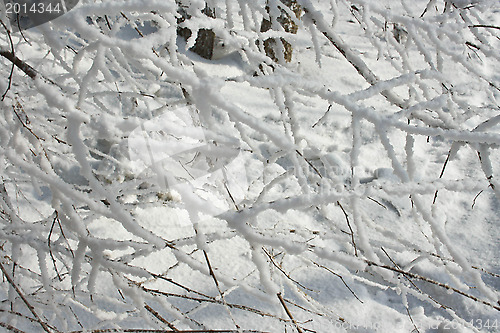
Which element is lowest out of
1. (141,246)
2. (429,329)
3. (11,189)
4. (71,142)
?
(429,329)

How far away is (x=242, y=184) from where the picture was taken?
2703 millimetres

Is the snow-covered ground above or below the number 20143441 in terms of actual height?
below

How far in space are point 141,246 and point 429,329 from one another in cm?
179

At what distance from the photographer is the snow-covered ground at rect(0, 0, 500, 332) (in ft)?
2.28

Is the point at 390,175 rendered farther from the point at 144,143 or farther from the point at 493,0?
the point at 144,143

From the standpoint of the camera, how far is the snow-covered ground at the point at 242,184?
695 millimetres

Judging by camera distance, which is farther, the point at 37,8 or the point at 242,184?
the point at 242,184

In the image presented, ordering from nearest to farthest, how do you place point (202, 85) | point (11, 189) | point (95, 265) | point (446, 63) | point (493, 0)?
point (202, 85), point (95, 265), point (493, 0), point (11, 189), point (446, 63)

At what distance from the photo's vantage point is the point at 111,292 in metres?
1.94

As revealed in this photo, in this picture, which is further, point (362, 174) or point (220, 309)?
point (362, 174)

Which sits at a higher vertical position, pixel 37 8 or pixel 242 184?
pixel 37 8

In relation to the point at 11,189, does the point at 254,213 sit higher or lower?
lower

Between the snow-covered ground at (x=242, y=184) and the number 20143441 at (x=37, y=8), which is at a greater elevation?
the number 20143441 at (x=37, y=8)

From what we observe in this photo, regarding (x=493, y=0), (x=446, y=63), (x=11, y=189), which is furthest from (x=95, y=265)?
(x=446, y=63)
